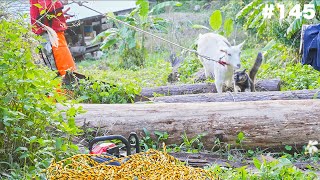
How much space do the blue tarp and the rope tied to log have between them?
3.27 m

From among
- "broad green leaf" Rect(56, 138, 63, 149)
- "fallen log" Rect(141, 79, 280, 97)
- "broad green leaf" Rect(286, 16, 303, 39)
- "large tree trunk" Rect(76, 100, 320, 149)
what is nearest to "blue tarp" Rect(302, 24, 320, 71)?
"large tree trunk" Rect(76, 100, 320, 149)

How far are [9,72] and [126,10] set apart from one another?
14731 mm

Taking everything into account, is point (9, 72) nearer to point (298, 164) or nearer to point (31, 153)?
point (31, 153)

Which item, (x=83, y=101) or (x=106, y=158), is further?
(x=83, y=101)

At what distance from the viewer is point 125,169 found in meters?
2.99

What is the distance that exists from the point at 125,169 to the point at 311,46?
3.67m

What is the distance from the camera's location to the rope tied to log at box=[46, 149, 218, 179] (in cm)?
291

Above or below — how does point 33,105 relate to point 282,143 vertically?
above

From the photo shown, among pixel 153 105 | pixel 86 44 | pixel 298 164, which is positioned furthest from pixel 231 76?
pixel 86 44

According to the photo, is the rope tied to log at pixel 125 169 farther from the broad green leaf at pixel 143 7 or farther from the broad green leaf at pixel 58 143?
the broad green leaf at pixel 143 7

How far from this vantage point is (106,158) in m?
3.21

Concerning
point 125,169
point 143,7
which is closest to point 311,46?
point 125,169

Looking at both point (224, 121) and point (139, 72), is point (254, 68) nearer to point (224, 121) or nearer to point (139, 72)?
point (224, 121)

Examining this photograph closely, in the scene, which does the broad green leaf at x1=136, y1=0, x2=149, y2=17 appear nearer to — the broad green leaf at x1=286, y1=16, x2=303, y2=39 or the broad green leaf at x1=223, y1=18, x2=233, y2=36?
the broad green leaf at x1=223, y1=18, x2=233, y2=36
